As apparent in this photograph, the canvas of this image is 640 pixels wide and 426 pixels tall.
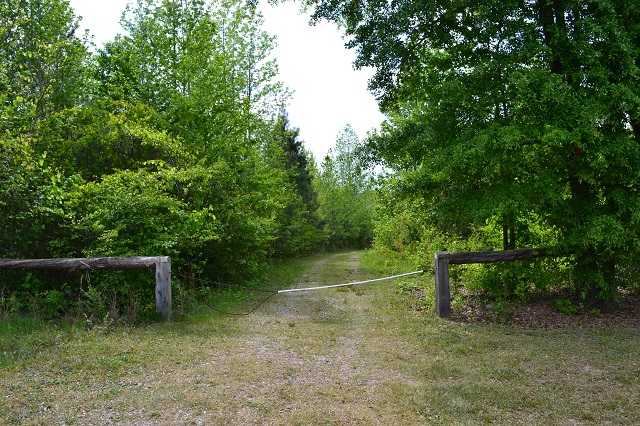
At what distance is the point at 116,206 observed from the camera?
9.27m

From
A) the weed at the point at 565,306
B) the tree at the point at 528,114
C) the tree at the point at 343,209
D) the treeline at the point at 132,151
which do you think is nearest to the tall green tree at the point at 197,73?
the treeline at the point at 132,151

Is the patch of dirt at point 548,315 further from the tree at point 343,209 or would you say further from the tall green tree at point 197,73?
the tree at point 343,209

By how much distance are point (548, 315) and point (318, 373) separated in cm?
538

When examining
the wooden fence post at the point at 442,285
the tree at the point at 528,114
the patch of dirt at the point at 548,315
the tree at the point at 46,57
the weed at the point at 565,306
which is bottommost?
the patch of dirt at the point at 548,315

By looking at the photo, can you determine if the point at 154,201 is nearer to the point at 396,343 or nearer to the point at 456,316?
the point at 396,343

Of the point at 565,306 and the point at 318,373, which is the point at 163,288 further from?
the point at 565,306

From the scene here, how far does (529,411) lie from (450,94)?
570cm

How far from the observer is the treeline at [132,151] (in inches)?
360

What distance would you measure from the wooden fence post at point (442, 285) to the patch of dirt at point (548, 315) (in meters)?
0.24

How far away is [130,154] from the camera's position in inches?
483

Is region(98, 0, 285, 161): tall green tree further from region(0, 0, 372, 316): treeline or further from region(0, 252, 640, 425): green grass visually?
region(0, 252, 640, 425): green grass

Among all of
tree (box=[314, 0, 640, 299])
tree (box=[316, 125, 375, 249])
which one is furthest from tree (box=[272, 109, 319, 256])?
tree (box=[314, 0, 640, 299])

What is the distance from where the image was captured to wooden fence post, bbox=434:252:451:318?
901 cm

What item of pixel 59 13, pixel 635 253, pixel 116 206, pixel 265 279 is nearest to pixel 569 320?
pixel 635 253
